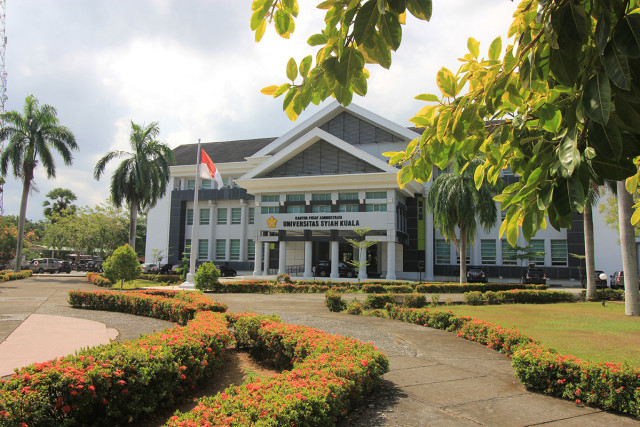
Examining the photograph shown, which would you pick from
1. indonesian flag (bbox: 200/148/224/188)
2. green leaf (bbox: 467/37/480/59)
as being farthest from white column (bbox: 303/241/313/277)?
green leaf (bbox: 467/37/480/59)

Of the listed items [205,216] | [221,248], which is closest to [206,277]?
[221,248]

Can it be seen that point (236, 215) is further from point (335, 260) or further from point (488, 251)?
point (488, 251)

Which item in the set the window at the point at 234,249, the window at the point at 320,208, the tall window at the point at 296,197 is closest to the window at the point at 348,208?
the window at the point at 320,208

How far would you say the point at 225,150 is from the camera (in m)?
51.1

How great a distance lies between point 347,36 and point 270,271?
132ft

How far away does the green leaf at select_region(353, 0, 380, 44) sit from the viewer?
71.4 inches

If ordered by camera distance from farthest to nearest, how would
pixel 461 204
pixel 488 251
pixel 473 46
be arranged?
1. pixel 488 251
2. pixel 461 204
3. pixel 473 46

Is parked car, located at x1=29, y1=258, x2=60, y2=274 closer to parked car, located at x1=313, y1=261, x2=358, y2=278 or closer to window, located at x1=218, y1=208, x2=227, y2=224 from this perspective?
window, located at x1=218, y1=208, x2=227, y2=224

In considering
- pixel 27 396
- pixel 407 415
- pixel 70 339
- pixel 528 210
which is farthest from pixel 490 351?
pixel 70 339

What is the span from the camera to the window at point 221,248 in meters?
44.6

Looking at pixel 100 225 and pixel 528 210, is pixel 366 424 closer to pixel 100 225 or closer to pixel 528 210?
pixel 528 210

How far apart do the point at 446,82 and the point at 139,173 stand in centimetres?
3454

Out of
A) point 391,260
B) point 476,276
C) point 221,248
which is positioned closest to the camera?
point 476,276

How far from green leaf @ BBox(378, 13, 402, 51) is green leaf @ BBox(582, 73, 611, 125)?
0.82 meters
